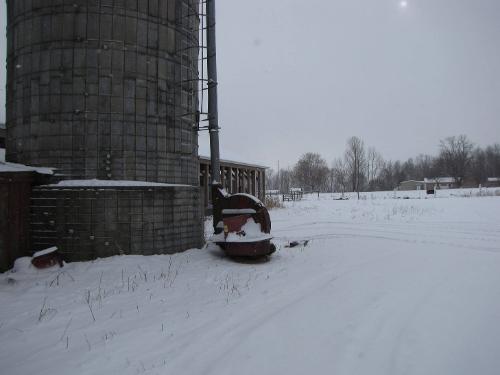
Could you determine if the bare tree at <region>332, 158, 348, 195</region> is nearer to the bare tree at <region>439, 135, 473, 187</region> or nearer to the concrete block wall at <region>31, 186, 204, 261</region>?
the bare tree at <region>439, 135, 473, 187</region>

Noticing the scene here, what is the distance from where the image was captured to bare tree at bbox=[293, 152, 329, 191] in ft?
258

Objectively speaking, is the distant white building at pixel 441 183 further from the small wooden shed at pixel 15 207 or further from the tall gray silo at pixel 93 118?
the small wooden shed at pixel 15 207

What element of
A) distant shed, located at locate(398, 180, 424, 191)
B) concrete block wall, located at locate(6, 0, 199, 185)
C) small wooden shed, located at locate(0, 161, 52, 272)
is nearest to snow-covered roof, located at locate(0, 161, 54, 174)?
small wooden shed, located at locate(0, 161, 52, 272)

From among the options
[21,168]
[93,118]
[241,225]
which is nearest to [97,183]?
[93,118]

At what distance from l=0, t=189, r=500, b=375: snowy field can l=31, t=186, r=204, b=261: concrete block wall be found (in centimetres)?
43

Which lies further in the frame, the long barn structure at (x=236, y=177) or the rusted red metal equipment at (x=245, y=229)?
the long barn structure at (x=236, y=177)

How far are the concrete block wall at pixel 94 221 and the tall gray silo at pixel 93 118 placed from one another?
2cm

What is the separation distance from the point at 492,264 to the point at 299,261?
12.1ft

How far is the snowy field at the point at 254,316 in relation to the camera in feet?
10.6

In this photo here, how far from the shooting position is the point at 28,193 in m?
6.81

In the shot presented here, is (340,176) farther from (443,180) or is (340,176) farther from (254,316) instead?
(254,316)

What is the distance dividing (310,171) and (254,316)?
76430 millimetres

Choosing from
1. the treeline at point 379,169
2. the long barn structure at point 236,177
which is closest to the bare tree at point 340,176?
the treeline at point 379,169

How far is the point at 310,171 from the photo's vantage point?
7938 centimetres
